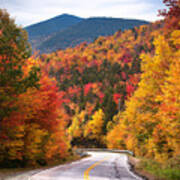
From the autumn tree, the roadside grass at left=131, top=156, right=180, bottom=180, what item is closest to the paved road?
the roadside grass at left=131, top=156, right=180, bottom=180

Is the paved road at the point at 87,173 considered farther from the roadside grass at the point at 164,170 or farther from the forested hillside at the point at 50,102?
the forested hillside at the point at 50,102

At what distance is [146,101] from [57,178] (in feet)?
39.9

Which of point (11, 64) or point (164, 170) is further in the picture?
point (11, 64)

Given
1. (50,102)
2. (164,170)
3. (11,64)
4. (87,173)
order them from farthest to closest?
(50,102), (87,173), (11,64), (164,170)

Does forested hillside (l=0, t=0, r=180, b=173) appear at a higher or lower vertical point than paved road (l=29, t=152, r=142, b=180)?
higher

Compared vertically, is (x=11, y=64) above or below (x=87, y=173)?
above

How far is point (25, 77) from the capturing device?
19344 millimetres

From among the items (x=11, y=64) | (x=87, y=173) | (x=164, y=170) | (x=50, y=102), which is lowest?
(x=87, y=173)

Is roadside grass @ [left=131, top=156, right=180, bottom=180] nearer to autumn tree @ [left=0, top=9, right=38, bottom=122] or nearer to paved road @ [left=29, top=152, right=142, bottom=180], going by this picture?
paved road @ [left=29, top=152, right=142, bottom=180]

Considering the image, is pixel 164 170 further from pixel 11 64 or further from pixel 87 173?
pixel 11 64

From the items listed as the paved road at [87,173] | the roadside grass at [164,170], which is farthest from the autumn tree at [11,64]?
the roadside grass at [164,170]

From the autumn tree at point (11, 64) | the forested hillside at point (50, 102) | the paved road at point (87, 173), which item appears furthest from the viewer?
the autumn tree at point (11, 64)

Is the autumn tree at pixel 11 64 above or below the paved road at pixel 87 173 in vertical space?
above

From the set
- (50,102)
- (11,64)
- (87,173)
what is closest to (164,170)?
(87,173)
